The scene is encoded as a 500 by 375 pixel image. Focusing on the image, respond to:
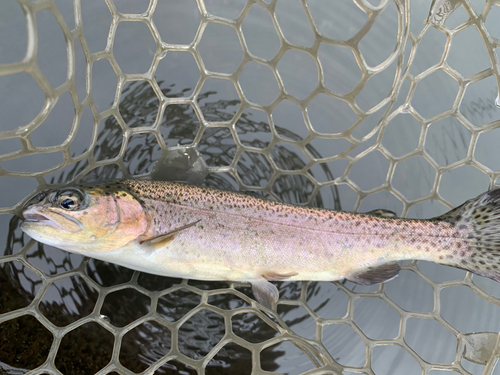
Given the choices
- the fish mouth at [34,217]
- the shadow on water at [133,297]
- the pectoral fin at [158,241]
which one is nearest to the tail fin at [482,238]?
the shadow on water at [133,297]

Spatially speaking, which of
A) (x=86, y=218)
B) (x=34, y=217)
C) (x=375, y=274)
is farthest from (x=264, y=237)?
(x=34, y=217)

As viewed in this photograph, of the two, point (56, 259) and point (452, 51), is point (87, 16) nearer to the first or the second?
point (56, 259)

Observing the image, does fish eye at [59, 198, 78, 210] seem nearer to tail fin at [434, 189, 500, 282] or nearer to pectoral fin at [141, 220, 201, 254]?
pectoral fin at [141, 220, 201, 254]

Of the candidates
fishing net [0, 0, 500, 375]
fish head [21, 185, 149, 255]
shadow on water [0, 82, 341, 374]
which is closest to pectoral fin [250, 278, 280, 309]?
fishing net [0, 0, 500, 375]

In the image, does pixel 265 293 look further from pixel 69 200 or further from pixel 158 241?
pixel 69 200

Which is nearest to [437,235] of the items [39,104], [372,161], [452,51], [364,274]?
[364,274]

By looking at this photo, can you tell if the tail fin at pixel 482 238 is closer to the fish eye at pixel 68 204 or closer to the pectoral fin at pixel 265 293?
the pectoral fin at pixel 265 293
